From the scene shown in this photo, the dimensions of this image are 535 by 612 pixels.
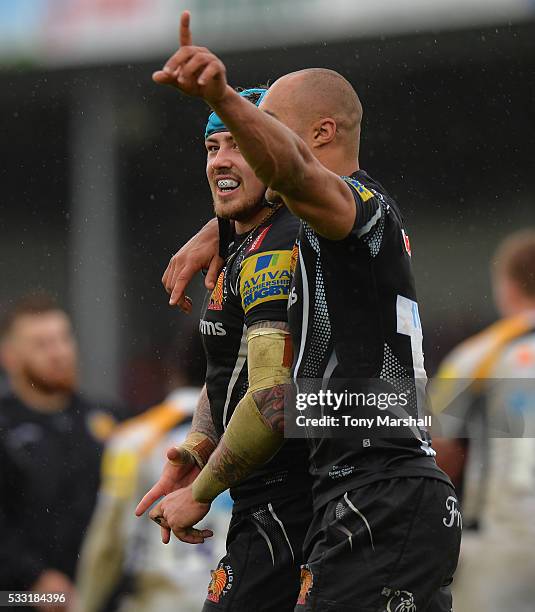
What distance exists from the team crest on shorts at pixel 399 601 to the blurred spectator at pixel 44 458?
10.8 ft

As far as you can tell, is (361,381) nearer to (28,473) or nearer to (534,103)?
(28,473)

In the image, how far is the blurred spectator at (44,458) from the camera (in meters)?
5.82

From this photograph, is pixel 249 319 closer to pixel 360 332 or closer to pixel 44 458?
pixel 360 332

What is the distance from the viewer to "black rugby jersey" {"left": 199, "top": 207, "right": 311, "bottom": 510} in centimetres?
318

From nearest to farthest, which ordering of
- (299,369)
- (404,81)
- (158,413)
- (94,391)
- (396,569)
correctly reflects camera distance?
(396,569) < (299,369) < (158,413) < (94,391) < (404,81)

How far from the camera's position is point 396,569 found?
2.81 m

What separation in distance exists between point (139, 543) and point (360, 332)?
3.32 metres

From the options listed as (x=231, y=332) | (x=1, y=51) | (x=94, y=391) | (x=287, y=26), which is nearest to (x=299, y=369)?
(x=231, y=332)

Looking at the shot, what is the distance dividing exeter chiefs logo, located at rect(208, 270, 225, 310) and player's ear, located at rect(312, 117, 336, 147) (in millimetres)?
564

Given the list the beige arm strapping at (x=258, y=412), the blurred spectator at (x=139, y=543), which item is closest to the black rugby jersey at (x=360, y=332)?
the beige arm strapping at (x=258, y=412)

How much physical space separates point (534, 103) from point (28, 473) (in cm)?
830

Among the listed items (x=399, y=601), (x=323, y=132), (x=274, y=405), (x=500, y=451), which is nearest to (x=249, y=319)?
(x=274, y=405)

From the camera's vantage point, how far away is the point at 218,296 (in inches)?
138

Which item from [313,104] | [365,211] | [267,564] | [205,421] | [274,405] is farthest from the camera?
[205,421]
